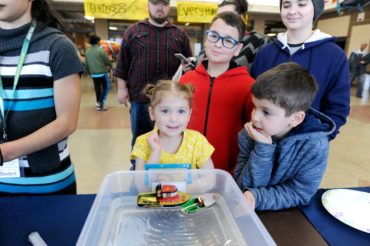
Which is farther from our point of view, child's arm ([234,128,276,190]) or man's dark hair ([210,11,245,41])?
Result: man's dark hair ([210,11,245,41])

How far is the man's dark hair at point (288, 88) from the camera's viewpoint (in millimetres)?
916

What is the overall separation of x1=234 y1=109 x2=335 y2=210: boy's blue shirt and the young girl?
24cm

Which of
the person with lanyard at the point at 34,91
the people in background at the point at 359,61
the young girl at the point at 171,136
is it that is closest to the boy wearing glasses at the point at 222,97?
the young girl at the point at 171,136

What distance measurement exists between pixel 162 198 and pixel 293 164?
0.49 m

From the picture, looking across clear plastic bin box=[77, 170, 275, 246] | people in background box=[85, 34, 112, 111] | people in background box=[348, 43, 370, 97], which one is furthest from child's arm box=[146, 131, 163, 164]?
people in background box=[348, 43, 370, 97]

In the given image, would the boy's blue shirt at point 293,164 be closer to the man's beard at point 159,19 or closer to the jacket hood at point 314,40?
the jacket hood at point 314,40

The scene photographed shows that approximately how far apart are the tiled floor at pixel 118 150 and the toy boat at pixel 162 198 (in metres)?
1.57

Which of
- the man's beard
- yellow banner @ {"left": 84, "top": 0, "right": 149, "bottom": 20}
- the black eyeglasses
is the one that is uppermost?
yellow banner @ {"left": 84, "top": 0, "right": 149, "bottom": 20}

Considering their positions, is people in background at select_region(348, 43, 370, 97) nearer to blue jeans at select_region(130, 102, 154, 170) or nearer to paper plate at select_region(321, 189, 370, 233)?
blue jeans at select_region(130, 102, 154, 170)

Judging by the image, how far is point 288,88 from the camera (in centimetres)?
92

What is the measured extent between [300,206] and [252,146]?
27 cm

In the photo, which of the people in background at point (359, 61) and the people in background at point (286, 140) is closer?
the people in background at point (286, 140)

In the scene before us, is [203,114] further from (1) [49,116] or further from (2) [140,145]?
(1) [49,116]

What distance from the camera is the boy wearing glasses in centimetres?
120
